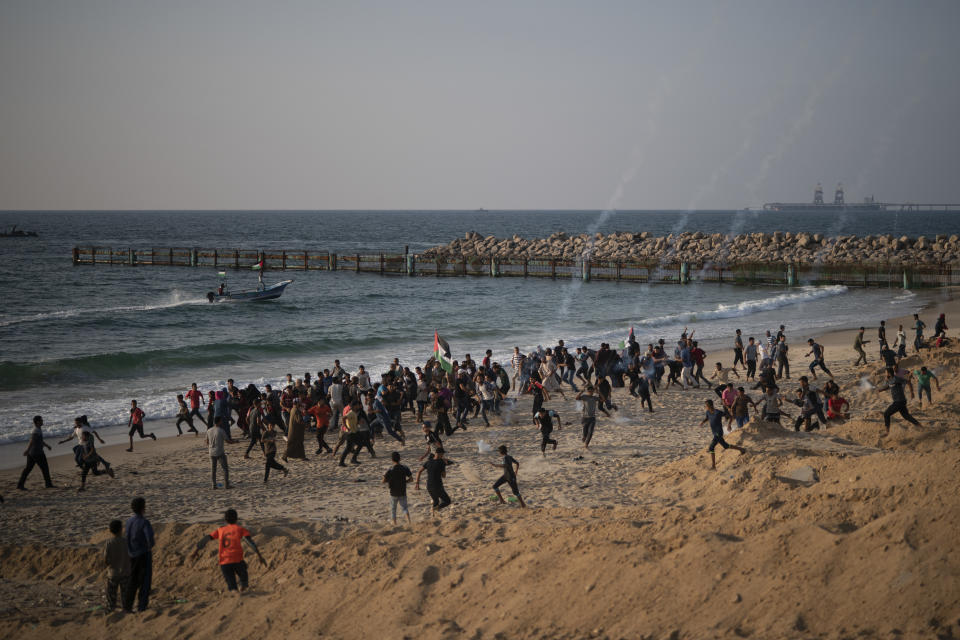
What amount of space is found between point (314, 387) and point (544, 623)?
1147cm

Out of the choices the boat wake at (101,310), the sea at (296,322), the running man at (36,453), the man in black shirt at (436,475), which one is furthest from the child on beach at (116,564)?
the boat wake at (101,310)

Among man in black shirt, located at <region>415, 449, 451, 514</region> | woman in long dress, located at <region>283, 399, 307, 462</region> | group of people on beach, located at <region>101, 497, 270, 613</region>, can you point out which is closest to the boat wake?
woman in long dress, located at <region>283, 399, 307, 462</region>

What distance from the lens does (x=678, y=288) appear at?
52000 mm

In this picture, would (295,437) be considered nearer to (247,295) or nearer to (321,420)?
(321,420)

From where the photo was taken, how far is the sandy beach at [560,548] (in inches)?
287

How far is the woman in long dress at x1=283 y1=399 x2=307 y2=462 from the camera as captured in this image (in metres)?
14.6

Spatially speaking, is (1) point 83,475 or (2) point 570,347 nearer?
(1) point 83,475

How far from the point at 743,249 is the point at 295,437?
57876 millimetres

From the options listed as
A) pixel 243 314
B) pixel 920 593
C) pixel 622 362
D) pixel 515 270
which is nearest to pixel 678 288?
pixel 515 270

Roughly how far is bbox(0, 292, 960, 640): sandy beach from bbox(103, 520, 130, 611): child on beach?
0.31 meters

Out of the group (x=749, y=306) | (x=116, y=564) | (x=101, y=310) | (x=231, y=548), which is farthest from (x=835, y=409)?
(x=101, y=310)

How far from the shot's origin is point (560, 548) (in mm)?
8742

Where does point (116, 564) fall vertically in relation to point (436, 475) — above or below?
below

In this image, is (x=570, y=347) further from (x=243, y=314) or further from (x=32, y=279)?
(x=32, y=279)
